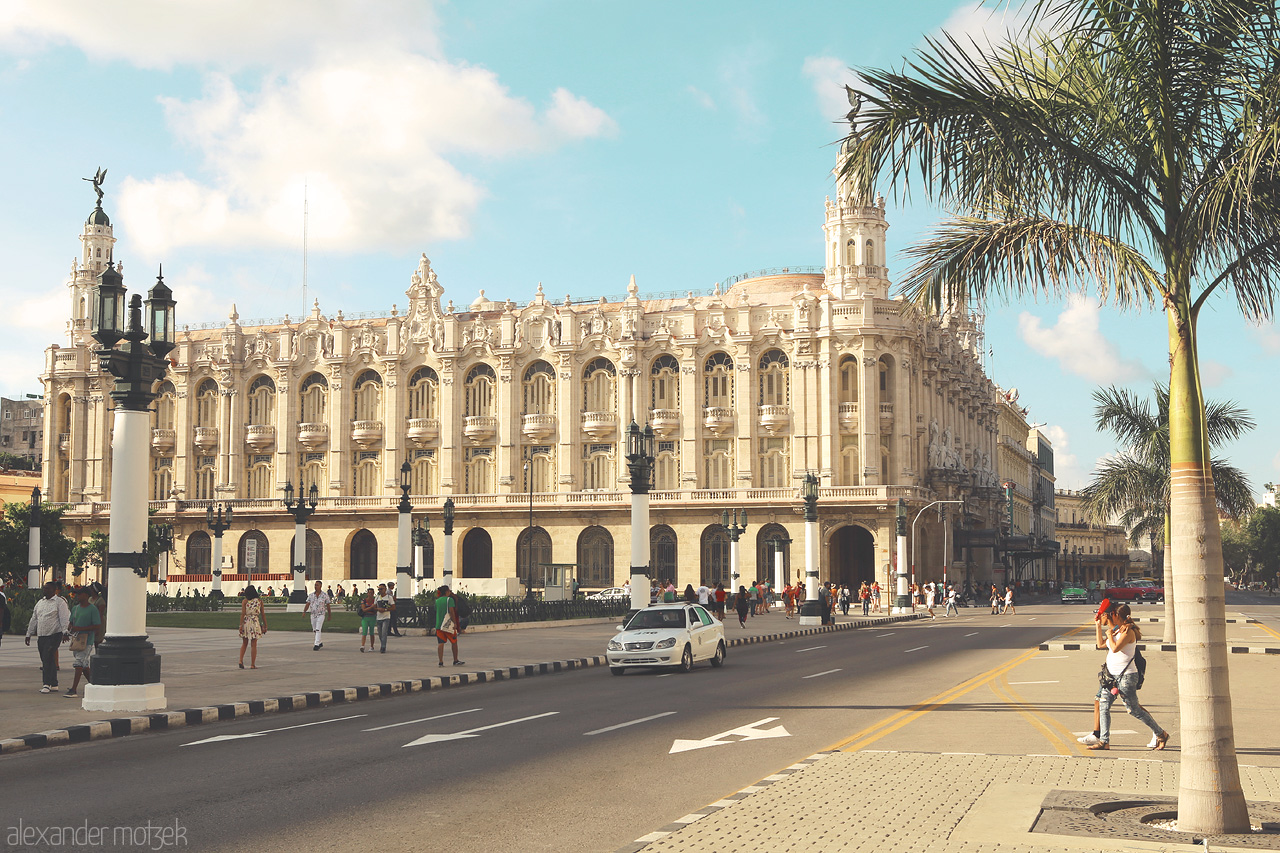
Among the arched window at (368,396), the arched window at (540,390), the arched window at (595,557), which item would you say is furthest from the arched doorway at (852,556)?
the arched window at (368,396)

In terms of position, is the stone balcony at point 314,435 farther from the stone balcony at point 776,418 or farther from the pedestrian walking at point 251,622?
the pedestrian walking at point 251,622

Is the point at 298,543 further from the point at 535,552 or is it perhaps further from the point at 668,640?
the point at 668,640

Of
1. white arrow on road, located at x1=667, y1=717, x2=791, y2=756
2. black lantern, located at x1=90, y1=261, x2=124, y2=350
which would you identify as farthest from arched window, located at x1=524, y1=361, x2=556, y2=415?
white arrow on road, located at x1=667, y1=717, x2=791, y2=756

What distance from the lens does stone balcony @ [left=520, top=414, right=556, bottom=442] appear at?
75.2 metres

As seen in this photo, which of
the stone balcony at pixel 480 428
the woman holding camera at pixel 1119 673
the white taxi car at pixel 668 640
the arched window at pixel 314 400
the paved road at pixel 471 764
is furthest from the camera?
the arched window at pixel 314 400

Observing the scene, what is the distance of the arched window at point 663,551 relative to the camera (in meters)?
71.9

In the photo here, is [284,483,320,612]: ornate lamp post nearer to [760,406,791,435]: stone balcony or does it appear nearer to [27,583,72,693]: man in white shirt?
[760,406,791,435]: stone balcony

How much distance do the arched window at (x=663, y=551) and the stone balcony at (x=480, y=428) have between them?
498 inches

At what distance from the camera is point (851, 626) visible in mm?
47719

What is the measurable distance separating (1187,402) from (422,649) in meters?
25.0

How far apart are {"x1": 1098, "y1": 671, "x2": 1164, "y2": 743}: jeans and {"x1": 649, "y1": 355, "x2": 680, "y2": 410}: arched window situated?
200 ft

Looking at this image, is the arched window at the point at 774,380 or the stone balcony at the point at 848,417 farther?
the arched window at the point at 774,380

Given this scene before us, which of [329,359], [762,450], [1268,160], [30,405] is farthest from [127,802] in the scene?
[30,405]

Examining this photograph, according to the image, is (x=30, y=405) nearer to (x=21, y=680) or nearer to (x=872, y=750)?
(x=21, y=680)
